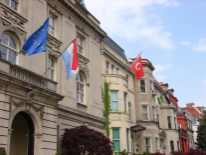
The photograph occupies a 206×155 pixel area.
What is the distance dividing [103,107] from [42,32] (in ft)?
44.9

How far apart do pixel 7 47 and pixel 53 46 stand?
5.01 m

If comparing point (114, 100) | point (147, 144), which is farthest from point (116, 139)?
point (147, 144)

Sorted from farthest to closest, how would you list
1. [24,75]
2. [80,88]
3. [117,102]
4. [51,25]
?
[117,102] → [80,88] → [51,25] → [24,75]

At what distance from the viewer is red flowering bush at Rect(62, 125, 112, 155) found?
64.4 ft

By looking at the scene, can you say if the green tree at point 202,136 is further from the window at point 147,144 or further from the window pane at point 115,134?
the window pane at point 115,134

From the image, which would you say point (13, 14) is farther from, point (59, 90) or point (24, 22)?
point (59, 90)

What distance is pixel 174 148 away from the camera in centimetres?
4391

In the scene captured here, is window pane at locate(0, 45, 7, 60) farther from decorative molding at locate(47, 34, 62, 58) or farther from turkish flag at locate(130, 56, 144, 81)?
turkish flag at locate(130, 56, 144, 81)

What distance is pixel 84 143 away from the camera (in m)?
19.7

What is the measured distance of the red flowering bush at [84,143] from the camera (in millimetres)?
19625

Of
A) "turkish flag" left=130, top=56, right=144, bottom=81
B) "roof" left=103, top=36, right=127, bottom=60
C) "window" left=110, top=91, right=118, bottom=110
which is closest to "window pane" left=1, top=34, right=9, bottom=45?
"window" left=110, top=91, right=118, bottom=110

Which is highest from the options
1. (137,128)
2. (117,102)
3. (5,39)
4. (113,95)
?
(5,39)

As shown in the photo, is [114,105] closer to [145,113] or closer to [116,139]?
[116,139]

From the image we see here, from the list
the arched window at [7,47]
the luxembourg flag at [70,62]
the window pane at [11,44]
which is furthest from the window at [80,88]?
the arched window at [7,47]
